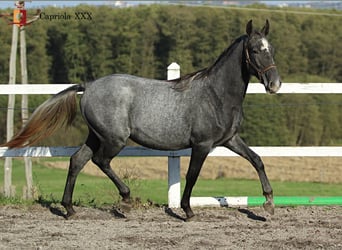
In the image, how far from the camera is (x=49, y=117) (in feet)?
24.8

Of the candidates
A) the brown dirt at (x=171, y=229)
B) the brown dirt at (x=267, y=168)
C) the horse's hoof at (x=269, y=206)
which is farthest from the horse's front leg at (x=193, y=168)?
the brown dirt at (x=267, y=168)

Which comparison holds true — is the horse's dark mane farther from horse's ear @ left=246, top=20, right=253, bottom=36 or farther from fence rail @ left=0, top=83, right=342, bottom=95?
fence rail @ left=0, top=83, right=342, bottom=95

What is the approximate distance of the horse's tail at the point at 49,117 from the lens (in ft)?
24.8

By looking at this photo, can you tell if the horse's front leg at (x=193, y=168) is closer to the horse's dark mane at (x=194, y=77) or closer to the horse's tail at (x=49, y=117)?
the horse's dark mane at (x=194, y=77)

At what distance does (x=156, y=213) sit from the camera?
25.4ft

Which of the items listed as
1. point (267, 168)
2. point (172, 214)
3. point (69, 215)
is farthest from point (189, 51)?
point (69, 215)

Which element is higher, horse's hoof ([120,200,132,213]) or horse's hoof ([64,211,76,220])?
horse's hoof ([120,200,132,213])

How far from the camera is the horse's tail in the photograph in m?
7.56

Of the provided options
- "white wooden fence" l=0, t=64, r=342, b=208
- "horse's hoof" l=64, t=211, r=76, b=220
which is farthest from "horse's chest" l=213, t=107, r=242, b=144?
"horse's hoof" l=64, t=211, r=76, b=220

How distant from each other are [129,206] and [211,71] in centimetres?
171

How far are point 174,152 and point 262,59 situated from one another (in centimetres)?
175

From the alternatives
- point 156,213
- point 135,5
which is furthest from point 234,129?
point 135,5

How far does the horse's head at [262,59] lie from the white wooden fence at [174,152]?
1.13 m

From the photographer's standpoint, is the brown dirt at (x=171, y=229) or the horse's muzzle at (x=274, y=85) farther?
the horse's muzzle at (x=274, y=85)
